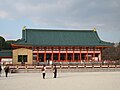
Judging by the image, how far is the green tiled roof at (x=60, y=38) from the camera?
170 ft

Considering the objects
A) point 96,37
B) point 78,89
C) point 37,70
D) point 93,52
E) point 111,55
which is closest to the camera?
point 78,89

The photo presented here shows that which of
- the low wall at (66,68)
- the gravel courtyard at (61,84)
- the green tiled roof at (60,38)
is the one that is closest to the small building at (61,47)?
the green tiled roof at (60,38)

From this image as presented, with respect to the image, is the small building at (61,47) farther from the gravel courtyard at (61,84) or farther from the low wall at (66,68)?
the gravel courtyard at (61,84)

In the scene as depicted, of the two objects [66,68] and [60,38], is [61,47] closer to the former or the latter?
[60,38]

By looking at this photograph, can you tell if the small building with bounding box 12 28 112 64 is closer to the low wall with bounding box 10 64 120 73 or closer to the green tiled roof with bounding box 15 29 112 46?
the green tiled roof with bounding box 15 29 112 46

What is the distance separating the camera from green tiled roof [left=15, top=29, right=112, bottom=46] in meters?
51.8

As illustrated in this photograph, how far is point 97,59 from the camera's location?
51562 millimetres

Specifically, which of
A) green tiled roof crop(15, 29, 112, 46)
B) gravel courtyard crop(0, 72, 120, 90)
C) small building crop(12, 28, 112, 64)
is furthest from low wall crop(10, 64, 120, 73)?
green tiled roof crop(15, 29, 112, 46)

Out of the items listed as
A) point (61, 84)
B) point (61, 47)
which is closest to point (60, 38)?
point (61, 47)

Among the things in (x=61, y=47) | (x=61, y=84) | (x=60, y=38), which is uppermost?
(x=60, y=38)

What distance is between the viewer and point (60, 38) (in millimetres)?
55844

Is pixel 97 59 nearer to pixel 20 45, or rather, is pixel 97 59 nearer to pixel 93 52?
pixel 93 52

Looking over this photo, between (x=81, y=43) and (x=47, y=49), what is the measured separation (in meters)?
8.48

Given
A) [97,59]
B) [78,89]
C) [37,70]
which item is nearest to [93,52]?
[97,59]
